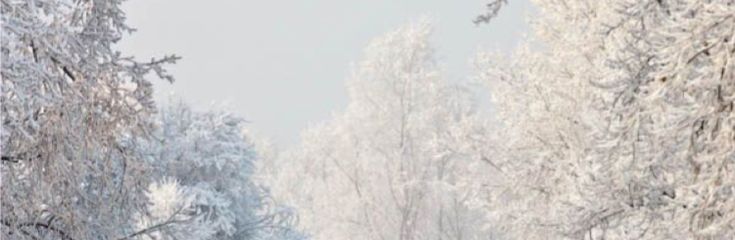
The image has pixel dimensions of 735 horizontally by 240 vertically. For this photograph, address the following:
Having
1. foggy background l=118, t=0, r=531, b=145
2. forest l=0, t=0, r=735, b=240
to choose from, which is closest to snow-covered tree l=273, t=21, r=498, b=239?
forest l=0, t=0, r=735, b=240

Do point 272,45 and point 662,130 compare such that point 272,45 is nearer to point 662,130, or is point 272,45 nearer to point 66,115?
point 66,115

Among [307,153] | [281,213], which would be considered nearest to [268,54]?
[307,153]

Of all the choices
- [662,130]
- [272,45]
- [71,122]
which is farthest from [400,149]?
[272,45]

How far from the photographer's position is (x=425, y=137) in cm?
2294

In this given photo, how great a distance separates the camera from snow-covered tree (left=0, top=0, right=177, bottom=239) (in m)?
4.02

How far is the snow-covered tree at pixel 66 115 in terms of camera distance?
4023 millimetres

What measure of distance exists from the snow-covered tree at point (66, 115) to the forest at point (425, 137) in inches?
0.4

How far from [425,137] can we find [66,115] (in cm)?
1864

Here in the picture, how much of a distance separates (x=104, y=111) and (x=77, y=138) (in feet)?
1.09

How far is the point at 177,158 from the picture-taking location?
11.4 m

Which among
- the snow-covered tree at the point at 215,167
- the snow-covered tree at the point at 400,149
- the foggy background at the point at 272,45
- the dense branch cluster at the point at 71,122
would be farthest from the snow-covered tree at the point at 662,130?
the foggy background at the point at 272,45

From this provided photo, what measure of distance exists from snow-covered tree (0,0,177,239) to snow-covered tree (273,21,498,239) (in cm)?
1623

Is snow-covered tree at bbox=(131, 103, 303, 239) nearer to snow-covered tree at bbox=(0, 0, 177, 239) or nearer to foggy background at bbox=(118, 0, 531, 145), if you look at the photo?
snow-covered tree at bbox=(0, 0, 177, 239)

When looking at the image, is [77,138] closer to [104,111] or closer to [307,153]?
[104,111]
